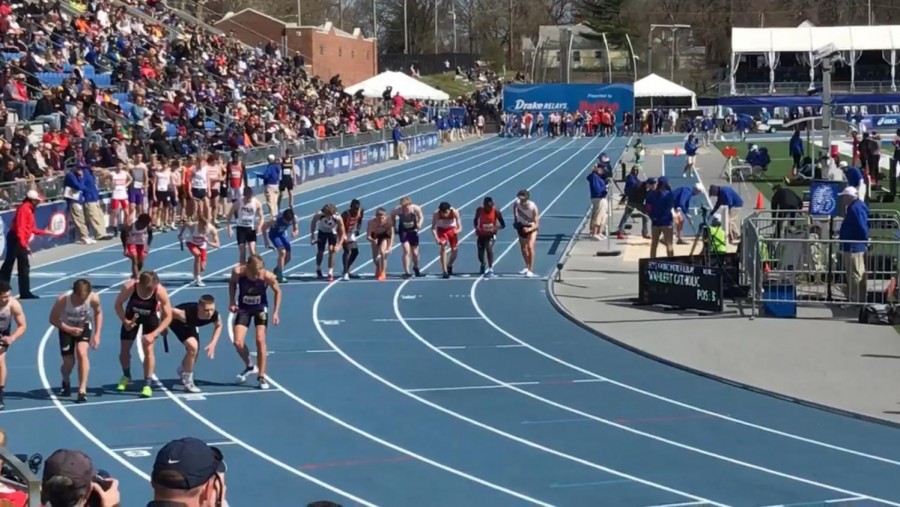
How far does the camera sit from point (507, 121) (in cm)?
7562

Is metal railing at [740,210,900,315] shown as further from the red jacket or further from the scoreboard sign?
the red jacket

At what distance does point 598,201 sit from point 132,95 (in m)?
15.4

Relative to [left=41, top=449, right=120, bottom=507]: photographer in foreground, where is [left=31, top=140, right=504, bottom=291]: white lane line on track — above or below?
below

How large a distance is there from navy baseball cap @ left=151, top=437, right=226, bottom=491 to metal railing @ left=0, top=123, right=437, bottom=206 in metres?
22.0

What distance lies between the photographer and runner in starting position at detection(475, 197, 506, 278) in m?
23.6

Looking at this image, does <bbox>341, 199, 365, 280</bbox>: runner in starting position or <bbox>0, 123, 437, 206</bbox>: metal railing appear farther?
<bbox>0, 123, 437, 206</bbox>: metal railing

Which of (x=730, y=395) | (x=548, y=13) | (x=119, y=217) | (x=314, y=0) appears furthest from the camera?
(x=548, y=13)

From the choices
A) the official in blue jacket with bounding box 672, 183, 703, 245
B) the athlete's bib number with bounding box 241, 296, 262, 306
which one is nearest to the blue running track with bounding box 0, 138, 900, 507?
the athlete's bib number with bounding box 241, 296, 262, 306

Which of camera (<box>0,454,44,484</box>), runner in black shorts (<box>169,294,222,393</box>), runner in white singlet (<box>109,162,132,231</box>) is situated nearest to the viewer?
camera (<box>0,454,44,484</box>)

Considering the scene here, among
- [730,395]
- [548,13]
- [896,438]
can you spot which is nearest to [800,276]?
[730,395]

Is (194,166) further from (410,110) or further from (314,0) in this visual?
(314,0)

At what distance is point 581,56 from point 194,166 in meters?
80.3

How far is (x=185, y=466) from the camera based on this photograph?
5.13 meters

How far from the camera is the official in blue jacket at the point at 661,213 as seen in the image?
23234mm
